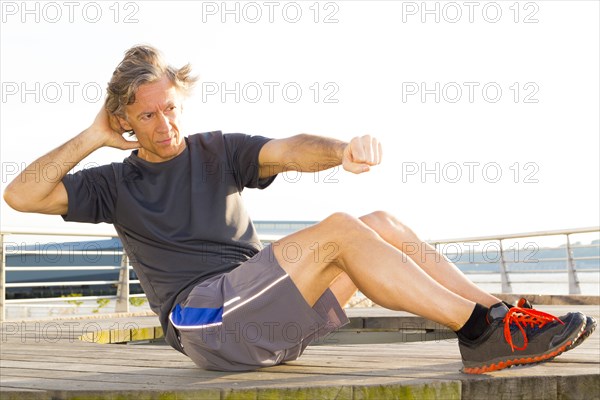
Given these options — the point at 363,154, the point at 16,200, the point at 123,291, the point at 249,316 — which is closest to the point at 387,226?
the point at 363,154

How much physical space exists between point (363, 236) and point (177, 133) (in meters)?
0.70

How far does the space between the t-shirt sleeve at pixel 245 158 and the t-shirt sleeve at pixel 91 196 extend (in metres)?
0.38

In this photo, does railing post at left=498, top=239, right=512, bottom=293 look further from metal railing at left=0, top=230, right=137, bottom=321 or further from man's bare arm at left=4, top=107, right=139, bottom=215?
man's bare arm at left=4, top=107, right=139, bottom=215

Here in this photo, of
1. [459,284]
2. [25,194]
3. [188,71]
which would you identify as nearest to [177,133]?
[188,71]

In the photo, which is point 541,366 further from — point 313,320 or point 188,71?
point 188,71

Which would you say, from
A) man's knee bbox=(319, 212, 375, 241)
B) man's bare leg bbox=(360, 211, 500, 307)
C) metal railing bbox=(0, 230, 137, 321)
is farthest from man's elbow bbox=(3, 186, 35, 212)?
metal railing bbox=(0, 230, 137, 321)

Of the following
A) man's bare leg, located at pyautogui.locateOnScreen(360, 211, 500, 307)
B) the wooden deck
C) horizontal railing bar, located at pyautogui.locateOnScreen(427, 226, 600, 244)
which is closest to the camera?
the wooden deck

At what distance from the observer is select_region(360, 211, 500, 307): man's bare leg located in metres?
2.27

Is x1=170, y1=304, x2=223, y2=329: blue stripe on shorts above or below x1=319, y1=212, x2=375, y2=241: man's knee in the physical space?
below

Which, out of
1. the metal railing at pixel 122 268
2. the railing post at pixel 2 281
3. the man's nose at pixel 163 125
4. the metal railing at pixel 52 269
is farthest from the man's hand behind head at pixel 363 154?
the railing post at pixel 2 281

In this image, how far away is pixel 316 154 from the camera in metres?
2.30

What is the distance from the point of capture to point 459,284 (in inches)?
89.8

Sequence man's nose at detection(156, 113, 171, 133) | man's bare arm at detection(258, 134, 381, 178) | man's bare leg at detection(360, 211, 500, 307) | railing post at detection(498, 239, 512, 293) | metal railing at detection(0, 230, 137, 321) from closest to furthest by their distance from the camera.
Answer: man's bare arm at detection(258, 134, 381, 178) → man's bare leg at detection(360, 211, 500, 307) → man's nose at detection(156, 113, 171, 133) → metal railing at detection(0, 230, 137, 321) → railing post at detection(498, 239, 512, 293)

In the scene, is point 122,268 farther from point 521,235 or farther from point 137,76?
point 137,76
